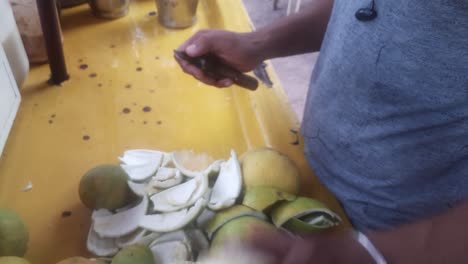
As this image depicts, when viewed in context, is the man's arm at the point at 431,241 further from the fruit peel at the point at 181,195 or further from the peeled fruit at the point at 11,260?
the peeled fruit at the point at 11,260

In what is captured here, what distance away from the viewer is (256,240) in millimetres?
382

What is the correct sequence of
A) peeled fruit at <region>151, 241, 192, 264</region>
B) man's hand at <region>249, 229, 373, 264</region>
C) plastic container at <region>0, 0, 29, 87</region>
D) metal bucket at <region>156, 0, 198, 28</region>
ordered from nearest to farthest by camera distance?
man's hand at <region>249, 229, 373, 264</region> → peeled fruit at <region>151, 241, 192, 264</region> → plastic container at <region>0, 0, 29, 87</region> → metal bucket at <region>156, 0, 198, 28</region>

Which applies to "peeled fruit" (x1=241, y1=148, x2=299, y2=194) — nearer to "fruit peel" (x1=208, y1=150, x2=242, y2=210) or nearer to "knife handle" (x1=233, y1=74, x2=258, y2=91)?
"fruit peel" (x1=208, y1=150, x2=242, y2=210)

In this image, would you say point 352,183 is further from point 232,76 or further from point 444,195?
point 232,76

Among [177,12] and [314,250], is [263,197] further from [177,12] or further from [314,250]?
[177,12]

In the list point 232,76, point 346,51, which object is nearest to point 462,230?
point 346,51

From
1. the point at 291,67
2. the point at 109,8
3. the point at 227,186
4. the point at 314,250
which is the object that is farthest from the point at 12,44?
the point at 291,67

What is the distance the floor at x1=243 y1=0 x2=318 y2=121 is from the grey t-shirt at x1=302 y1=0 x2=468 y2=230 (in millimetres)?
991

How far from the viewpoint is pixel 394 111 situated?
19.0 inches

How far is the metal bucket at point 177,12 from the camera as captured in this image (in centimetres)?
81

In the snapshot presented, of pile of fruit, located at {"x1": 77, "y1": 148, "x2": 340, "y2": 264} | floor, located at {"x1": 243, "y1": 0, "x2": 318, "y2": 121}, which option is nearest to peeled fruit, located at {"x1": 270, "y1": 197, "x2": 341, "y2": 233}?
pile of fruit, located at {"x1": 77, "y1": 148, "x2": 340, "y2": 264}

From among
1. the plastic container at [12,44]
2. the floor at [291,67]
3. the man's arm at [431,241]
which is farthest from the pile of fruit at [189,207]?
the floor at [291,67]

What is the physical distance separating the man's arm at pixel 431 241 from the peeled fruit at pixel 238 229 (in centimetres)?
10

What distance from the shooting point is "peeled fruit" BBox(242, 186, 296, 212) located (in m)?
0.47
